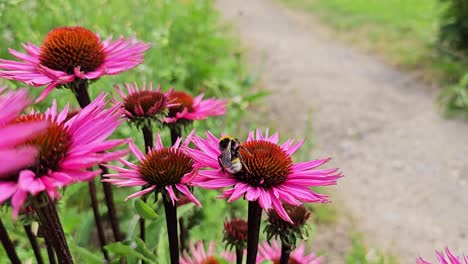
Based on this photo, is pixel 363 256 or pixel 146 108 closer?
pixel 146 108

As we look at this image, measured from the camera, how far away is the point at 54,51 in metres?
0.86

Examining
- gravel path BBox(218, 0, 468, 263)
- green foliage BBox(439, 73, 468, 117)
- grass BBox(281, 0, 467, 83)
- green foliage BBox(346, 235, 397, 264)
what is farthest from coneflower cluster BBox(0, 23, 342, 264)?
grass BBox(281, 0, 467, 83)

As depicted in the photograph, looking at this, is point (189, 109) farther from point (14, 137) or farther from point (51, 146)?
point (14, 137)

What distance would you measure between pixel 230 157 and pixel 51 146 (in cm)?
24

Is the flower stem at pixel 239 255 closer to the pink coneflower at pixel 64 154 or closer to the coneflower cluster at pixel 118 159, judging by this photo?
Result: the coneflower cluster at pixel 118 159

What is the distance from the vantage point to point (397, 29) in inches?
203

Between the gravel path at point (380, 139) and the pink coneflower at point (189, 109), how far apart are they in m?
1.16

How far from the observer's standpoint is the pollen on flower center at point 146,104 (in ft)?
2.76

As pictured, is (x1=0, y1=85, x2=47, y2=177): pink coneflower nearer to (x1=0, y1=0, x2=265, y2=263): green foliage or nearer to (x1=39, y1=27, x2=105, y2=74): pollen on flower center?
(x1=0, y1=0, x2=265, y2=263): green foliage

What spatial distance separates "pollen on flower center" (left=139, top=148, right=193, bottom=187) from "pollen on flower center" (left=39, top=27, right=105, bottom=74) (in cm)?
26

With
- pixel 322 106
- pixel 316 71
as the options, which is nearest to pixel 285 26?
pixel 316 71

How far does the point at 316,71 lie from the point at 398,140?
59.6 inches

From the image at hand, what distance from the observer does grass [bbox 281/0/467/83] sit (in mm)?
3930

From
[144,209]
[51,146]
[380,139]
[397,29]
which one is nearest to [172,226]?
[144,209]
